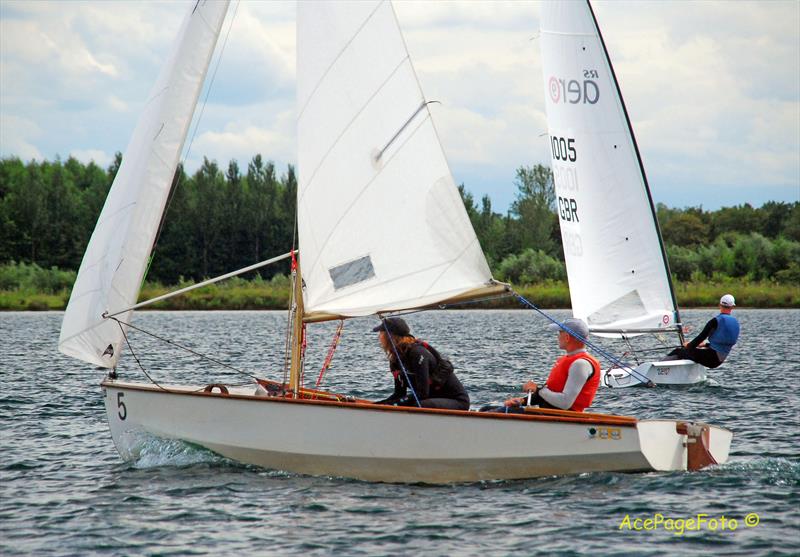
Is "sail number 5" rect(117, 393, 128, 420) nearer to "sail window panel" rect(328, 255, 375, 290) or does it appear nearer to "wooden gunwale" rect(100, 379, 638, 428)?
"wooden gunwale" rect(100, 379, 638, 428)

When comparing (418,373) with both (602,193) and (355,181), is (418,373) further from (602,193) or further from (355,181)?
Answer: (602,193)

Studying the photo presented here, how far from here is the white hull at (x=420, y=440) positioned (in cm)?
883

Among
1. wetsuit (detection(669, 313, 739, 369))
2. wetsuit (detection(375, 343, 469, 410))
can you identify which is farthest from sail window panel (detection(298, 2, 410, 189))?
wetsuit (detection(669, 313, 739, 369))

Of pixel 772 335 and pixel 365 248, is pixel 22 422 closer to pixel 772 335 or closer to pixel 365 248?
pixel 365 248

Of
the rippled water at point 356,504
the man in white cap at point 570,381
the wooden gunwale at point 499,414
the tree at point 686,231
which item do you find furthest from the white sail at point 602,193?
the tree at point 686,231

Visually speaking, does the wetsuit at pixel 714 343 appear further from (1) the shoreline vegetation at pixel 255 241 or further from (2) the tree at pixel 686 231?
(2) the tree at pixel 686 231

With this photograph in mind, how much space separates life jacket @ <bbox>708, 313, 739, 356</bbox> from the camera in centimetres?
1642

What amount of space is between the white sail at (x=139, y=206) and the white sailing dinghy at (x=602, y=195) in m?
10.2

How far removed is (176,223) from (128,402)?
5896cm

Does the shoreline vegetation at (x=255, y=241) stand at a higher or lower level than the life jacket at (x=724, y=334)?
higher

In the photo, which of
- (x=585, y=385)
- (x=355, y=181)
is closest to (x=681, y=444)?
(x=585, y=385)

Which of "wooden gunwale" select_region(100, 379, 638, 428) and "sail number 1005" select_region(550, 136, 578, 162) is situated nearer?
"wooden gunwale" select_region(100, 379, 638, 428)

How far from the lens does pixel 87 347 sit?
408 inches

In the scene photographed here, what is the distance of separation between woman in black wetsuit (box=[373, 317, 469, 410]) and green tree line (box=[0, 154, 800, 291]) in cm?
4658
